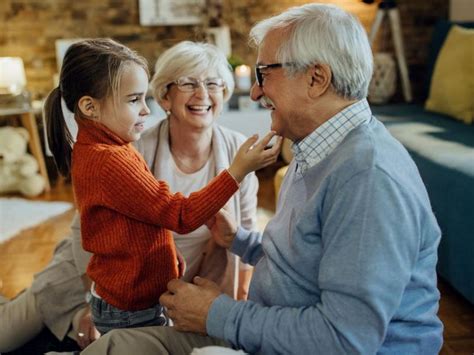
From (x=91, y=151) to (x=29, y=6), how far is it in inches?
149

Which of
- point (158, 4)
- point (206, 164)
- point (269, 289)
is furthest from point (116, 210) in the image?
point (158, 4)

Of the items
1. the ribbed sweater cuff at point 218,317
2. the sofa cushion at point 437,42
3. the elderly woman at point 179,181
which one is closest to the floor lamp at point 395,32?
the sofa cushion at point 437,42

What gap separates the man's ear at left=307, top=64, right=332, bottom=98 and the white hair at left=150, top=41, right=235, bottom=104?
76 centimetres

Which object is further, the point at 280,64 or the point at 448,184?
the point at 448,184

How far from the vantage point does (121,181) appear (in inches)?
49.7

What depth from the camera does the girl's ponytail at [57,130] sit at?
1.40m

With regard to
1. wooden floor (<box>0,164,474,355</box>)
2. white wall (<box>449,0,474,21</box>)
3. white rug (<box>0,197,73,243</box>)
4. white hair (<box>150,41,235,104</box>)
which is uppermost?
white hair (<box>150,41,235,104</box>)

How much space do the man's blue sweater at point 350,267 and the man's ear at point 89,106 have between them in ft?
1.53

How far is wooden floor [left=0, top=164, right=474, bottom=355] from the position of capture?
2180 millimetres

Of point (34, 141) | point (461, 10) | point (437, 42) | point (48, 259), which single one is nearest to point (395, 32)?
point (461, 10)

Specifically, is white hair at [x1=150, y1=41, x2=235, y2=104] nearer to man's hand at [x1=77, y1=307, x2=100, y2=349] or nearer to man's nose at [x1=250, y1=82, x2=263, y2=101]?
man's nose at [x1=250, y1=82, x2=263, y2=101]

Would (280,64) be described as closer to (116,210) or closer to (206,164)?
(116,210)

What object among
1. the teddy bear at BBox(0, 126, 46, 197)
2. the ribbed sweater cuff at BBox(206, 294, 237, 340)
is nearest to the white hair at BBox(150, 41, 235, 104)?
the ribbed sweater cuff at BBox(206, 294, 237, 340)

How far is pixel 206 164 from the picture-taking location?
1.92 meters
